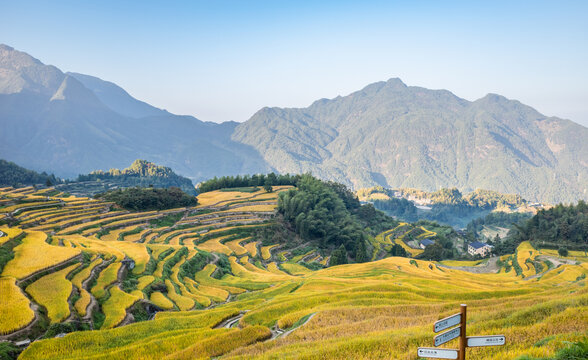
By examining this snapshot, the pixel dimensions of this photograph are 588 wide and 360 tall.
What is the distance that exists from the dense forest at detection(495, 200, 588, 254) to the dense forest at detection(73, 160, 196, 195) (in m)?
123

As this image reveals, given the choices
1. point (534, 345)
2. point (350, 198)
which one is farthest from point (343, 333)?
point (350, 198)

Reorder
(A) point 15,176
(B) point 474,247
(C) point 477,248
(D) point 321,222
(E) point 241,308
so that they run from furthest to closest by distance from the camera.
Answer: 1. (A) point 15,176
2. (B) point 474,247
3. (C) point 477,248
4. (D) point 321,222
5. (E) point 241,308

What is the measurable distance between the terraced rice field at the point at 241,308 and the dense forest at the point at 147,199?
22171 mm

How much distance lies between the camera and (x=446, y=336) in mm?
4363

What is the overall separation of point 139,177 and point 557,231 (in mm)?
163591

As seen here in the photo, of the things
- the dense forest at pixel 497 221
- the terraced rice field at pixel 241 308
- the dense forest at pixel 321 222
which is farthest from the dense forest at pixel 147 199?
the dense forest at pixel 497 221

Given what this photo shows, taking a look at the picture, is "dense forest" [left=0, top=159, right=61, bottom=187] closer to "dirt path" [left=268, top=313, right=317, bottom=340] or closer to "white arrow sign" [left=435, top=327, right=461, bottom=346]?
"dirt path" [left=268, top=313, right=317, bottom=340]

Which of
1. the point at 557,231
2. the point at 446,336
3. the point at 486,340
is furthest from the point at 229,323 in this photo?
the point at 557,231

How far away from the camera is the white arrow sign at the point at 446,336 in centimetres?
423

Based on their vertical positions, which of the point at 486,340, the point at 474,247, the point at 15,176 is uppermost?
the point at 15,176

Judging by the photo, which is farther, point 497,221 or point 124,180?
point 497,221

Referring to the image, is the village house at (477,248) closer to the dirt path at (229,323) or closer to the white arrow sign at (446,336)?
the dirt path at (229,323)

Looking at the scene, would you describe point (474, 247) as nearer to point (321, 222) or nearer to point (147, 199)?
point (321, 222)

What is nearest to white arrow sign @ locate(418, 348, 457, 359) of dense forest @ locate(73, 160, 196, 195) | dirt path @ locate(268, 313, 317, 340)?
dirt path @ locate(268, 313, 317, 340)
